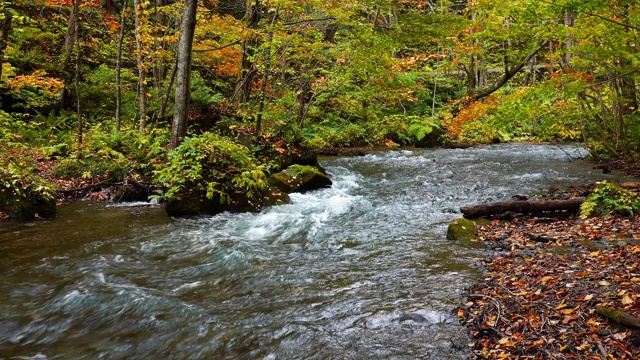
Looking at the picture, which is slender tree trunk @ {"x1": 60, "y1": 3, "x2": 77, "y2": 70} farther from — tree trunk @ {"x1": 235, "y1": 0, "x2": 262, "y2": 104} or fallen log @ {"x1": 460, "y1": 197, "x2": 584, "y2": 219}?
fallen log @ {"x1": 460, "y1": 197, "x2": 584, "y2": 219}

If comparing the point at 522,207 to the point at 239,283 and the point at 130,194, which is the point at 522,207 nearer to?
the point at 239,283

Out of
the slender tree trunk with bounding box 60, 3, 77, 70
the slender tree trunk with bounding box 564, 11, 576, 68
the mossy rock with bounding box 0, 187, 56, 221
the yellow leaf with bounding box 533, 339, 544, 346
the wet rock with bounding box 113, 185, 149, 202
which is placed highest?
the slender tree trunk with bounding box 60, 3, 77, 70

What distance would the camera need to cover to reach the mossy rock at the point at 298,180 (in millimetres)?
11406

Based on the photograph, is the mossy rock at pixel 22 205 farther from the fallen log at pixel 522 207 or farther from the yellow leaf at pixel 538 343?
the yellow leaf at pixel 538 343

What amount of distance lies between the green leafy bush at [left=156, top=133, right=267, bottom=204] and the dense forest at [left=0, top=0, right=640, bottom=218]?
34 millimetres

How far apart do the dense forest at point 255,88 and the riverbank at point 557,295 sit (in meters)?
3.05

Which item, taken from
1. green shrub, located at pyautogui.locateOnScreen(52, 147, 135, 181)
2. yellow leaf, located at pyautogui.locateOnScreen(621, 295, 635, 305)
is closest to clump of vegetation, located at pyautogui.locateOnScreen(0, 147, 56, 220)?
green shrub, located at pyautogui.locateOnScreen(52, 147, 135, 181)

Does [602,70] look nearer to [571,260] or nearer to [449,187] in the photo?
[449,187]

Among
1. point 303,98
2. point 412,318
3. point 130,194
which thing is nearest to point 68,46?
point 303,98

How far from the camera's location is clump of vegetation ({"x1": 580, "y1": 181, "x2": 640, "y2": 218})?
737 cm

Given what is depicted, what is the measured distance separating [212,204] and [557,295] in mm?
7046

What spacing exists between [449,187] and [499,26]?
4.43m

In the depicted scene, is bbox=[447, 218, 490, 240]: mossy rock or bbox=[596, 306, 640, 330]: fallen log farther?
bbox=[447, 218, 490, 240]: mossy rock

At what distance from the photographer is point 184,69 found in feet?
32.7
